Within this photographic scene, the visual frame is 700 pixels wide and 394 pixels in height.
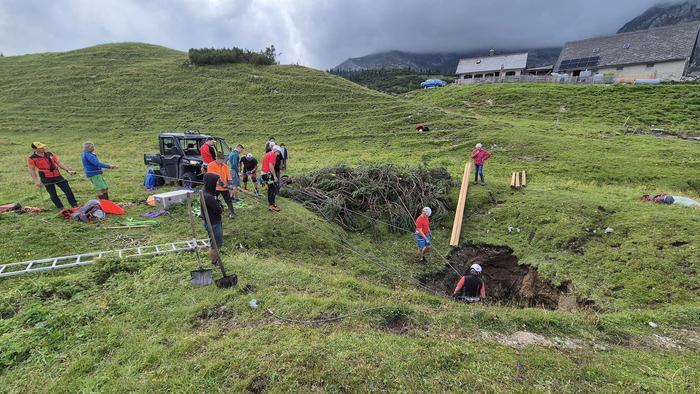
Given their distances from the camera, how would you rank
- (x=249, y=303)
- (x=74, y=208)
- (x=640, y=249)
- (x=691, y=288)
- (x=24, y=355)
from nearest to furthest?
(x=24, y=355)
(x=249, y=303)
(x=691, y=288)
(x=640, y=249)
(x=74, y=208)

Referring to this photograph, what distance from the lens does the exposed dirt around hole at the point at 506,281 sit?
8.70 meters

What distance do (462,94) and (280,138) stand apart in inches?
771

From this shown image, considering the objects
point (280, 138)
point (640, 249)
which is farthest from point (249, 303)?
point (280, 138)

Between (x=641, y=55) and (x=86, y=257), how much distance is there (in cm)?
5666

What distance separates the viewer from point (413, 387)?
4.23m

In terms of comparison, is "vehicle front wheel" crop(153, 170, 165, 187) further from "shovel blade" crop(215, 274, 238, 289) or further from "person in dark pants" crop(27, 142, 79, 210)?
"shovel blade" crop(215, 274, 238, 289)

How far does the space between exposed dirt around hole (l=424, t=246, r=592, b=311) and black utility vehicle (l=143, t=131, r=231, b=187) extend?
901cm

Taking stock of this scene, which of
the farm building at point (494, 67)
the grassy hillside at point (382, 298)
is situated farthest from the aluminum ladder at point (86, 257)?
the farm building at point (494, 67)

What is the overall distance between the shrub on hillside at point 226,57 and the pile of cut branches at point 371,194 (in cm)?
3301

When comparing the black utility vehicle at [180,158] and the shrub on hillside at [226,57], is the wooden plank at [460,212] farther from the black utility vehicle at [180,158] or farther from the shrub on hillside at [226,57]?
the shrub on hillside at [226,57]

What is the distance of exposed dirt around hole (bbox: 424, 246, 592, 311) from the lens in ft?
28.5

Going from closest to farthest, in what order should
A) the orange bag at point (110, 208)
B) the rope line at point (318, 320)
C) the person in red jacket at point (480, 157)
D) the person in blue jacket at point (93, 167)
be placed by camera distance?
the rope line at point (318, 320) < the person in blue jacket at point (93, 167) < the orange bag at point (110, 208) < the person in red jacket at point (480, 157)

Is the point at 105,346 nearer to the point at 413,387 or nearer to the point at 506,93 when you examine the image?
the point at 413,387

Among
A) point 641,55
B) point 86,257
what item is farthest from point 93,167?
point 641,55
